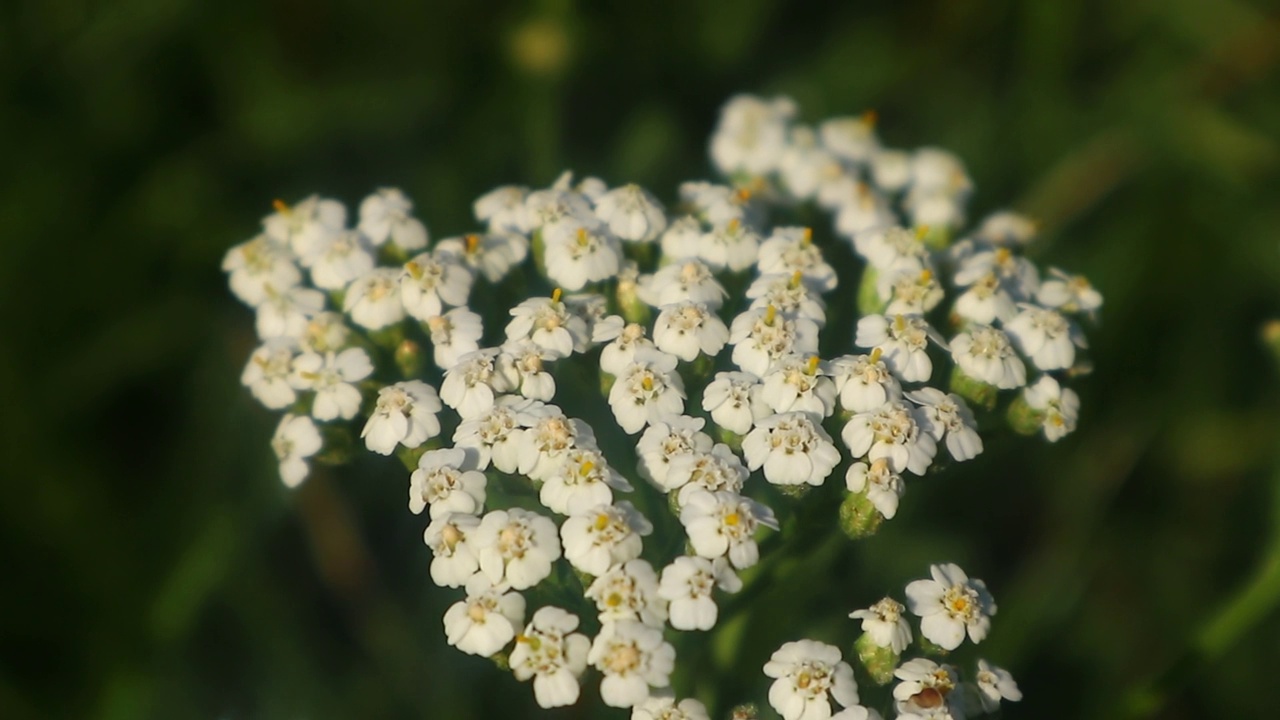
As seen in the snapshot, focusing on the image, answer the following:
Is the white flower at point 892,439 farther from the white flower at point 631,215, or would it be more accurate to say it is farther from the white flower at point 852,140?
the white flower at point 852,140

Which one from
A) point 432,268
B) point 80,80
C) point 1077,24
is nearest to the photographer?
point 432,268

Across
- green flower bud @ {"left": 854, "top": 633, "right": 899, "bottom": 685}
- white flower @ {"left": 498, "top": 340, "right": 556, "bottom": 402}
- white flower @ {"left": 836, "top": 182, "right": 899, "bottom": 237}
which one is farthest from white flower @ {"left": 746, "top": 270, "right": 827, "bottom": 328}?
green flower bud @ {"left": 854, "top": 633, "right": 899, "bottom": 685}

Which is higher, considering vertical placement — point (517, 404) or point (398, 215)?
point (398, 215)

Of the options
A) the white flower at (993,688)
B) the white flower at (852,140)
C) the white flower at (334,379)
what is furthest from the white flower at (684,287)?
the white flower at (852,140)

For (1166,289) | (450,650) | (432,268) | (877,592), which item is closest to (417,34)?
(432,268)

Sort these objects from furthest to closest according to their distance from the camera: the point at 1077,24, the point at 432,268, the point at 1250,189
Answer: the point at 1077,24 → the point at 1250,189 → the point at 432,268

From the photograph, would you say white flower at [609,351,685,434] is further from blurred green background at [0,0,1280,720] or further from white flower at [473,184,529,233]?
blurred green background at [0,0,1280,720]

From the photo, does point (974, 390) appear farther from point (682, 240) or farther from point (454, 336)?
point (454, 336)

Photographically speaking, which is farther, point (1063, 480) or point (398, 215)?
point (1063, 480)

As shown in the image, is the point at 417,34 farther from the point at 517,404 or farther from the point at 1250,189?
the point at 1250,189
